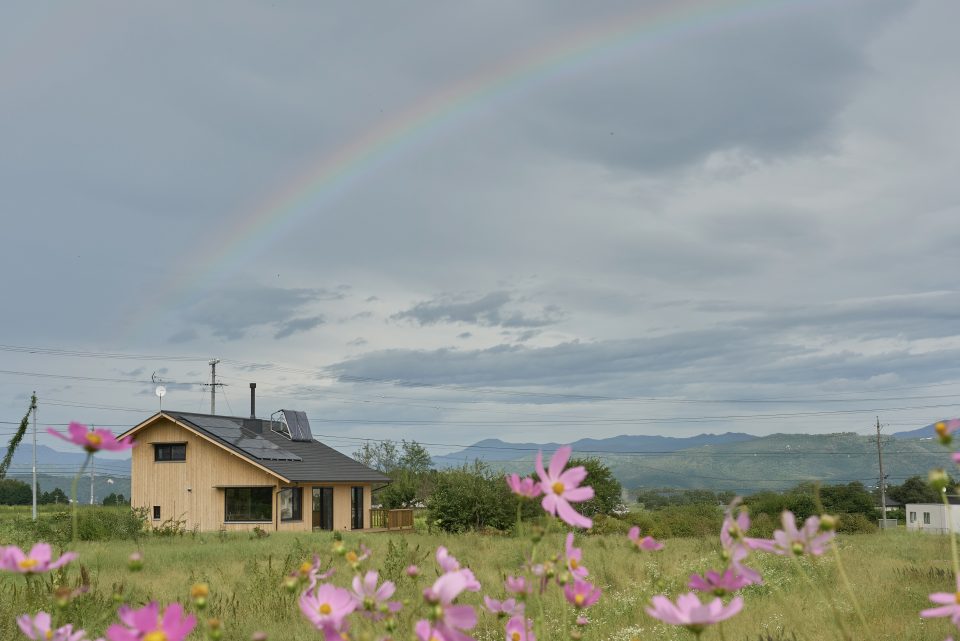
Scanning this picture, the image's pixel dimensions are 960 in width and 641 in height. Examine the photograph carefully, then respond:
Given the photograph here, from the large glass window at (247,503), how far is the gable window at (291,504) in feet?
1.46

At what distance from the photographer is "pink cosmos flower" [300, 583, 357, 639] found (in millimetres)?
1534

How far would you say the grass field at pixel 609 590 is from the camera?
6219mm

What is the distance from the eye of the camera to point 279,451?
3164cm

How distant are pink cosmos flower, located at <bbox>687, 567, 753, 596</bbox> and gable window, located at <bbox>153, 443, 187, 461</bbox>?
31.2 m

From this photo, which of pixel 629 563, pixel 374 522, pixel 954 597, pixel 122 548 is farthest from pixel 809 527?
pixel 374 522

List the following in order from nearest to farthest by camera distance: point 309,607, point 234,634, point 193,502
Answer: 1. point 309,607
2. point 234,634
3. point 193,502

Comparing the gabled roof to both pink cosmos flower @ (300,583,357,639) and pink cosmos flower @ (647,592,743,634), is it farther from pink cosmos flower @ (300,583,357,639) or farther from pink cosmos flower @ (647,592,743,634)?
pink cosmos flower @ (647,592,743,634)

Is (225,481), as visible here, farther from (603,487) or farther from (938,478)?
(938,478)

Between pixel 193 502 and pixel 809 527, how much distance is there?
31.0m

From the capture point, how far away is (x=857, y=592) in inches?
Result: 358

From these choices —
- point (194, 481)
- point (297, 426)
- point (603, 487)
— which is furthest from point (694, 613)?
point (297, 426)

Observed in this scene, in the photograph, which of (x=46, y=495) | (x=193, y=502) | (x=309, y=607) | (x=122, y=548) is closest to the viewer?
(x=309, y=607)

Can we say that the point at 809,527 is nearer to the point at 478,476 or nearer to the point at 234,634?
the point at 234,634

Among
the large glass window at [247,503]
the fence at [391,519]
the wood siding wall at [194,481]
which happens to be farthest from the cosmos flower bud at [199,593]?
the fence at [391,519]
